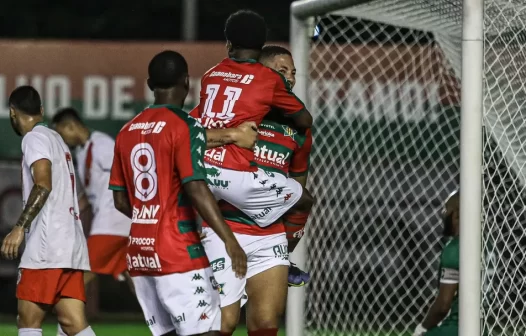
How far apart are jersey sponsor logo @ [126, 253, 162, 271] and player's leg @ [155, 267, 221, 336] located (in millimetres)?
55

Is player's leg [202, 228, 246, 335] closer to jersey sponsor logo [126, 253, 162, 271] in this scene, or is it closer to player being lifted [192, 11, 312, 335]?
player being lifted [192, 11, 312, 335]

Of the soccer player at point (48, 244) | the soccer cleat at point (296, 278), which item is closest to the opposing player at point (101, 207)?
the soccer player at point (48, 244)

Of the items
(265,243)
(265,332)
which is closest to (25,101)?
(265,243)

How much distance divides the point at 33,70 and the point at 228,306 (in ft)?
20.5

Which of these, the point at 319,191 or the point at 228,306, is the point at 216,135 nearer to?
the point at 228,306

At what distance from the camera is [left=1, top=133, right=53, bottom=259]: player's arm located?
661 cm

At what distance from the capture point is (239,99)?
233 inches

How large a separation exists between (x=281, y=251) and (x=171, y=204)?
115cm

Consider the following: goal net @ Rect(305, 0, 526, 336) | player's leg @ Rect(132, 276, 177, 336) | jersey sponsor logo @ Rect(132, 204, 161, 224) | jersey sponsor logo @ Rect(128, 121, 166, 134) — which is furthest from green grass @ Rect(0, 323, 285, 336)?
jersey sponsor logo @ Rect(128, 121, 166, 134)

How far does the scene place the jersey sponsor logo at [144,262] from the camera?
5.27m

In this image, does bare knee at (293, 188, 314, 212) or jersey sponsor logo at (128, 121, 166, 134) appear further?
bare knee at (293, 188, 314, 212)

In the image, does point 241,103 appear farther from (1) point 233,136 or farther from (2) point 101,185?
(2) point 101,185

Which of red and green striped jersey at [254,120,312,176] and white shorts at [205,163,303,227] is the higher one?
red and green striped jersey at [254,120,312,176]

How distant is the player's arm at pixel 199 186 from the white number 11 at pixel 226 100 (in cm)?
68
